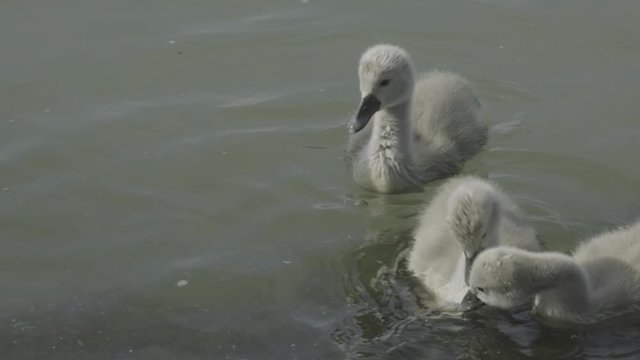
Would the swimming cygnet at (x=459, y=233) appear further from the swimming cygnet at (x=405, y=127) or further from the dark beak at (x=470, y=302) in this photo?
the swimming cygnet at (x=405, y=127)

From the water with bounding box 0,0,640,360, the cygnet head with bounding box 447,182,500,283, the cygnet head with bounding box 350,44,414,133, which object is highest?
the cygnet head with bounding box 350,44,414,133

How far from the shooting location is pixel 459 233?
219 inches

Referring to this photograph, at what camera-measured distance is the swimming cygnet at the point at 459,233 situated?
557cm

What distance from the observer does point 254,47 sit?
8.56 metres

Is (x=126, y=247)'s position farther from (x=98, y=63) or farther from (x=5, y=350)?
(x=98, y=63)

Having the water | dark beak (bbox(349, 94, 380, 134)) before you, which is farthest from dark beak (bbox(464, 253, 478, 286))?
dark beak (bbox(349, 94, 380, 134))

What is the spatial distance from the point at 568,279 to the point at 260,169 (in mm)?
2384

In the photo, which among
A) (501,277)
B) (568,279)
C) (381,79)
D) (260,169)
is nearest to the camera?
(501,277)

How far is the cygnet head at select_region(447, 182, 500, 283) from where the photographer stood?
218 inches

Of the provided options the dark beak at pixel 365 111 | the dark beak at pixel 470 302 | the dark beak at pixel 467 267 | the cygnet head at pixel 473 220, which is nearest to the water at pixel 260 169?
the dark beak at pixel 470 302

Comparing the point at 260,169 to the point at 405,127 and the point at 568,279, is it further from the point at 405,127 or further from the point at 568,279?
the point at 568,279

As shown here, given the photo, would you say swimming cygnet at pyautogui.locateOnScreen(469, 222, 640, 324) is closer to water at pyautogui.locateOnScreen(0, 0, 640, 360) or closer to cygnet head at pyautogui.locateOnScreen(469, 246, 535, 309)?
cygnet head at pyautogui.locateOnScreen(469, 246, 535, 309)

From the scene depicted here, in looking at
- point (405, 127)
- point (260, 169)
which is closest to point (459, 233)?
point (405, 127)

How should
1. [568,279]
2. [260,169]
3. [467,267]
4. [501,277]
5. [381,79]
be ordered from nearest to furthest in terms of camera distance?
[501,277], [568,279], [467,267], [381,79], [260,169]
